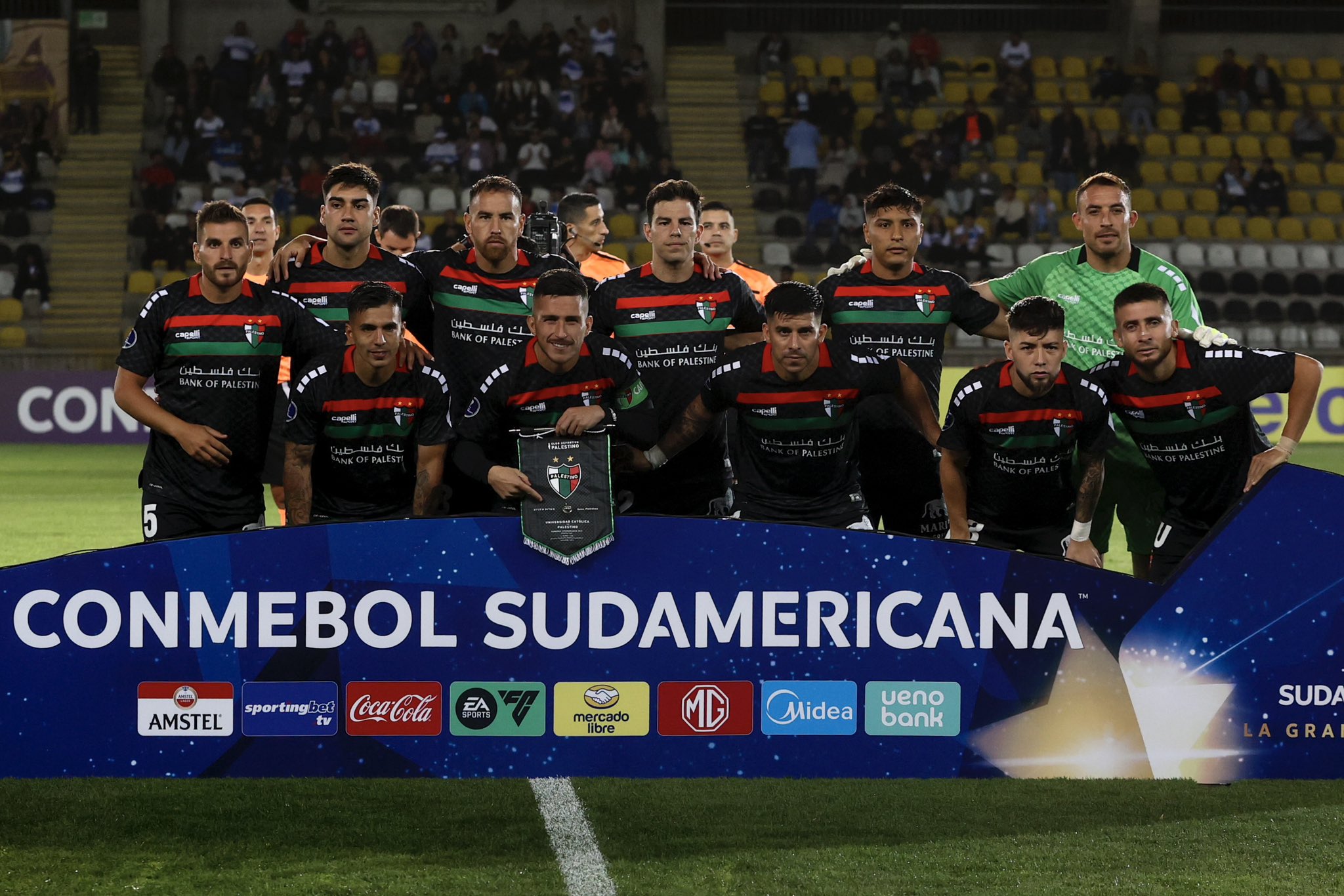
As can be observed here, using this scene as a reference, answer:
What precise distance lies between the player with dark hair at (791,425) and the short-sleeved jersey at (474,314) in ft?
2.87

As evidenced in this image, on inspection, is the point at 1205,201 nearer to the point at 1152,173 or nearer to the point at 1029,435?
the point at 1152,173

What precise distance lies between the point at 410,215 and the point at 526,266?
2.22 metres

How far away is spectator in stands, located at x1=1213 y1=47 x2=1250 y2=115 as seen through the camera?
24.6 metres

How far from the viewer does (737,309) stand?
611 cm

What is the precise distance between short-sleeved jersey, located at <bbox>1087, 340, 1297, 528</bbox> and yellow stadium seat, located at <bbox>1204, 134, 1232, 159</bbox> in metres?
19.7

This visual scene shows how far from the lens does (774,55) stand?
24.6m

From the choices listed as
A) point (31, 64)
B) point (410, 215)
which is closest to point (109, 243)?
point (31, 64)

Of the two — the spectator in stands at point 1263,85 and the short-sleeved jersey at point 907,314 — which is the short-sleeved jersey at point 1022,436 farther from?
the spectator in stands at point 1263,85

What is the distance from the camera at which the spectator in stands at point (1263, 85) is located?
2456 cm

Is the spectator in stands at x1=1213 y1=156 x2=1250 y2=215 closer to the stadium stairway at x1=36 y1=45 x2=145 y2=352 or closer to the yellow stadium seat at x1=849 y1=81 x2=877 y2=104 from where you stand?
the yellow stadium seat at x1=849 y1=81 x2=877 y2=104

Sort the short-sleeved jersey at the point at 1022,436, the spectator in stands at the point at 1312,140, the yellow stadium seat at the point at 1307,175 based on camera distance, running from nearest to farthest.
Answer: the short-sleeved jersey at the point at 1022,436 → the yellow stadium seat at the point at 1307,175 → the spectator in stands at the point at 1312,140

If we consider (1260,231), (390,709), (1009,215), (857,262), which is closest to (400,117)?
(1009,215)

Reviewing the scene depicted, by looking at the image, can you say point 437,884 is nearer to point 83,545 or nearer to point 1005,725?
point 1005,725

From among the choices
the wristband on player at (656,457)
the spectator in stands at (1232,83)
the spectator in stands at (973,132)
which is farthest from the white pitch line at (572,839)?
the spectator in stands at (1232,83)
